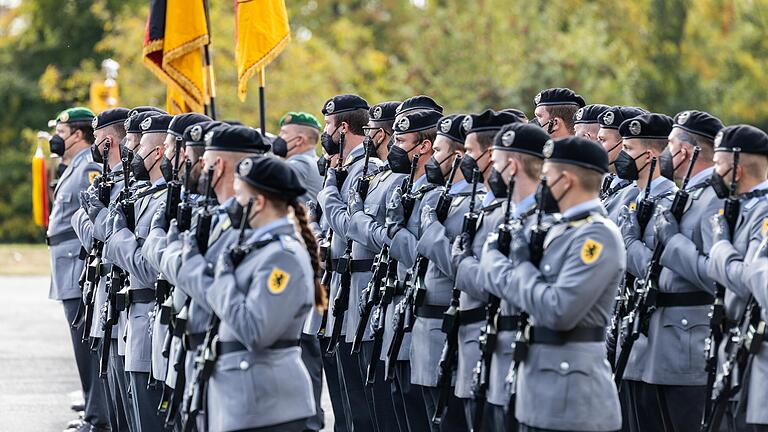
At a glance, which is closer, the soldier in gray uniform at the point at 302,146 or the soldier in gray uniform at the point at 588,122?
the soldier in gray uniform at the point at 588,122

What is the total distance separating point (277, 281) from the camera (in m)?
5.74

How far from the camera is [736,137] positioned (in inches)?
271

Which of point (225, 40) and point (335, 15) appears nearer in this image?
point (225, 40)

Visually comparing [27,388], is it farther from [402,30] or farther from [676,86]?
[676,86]

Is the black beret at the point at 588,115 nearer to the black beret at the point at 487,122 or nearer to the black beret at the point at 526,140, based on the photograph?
the black beret at the point at 487,122

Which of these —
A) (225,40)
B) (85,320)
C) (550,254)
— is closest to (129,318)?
(85,320)

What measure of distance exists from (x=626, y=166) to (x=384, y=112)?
1690 millimetres

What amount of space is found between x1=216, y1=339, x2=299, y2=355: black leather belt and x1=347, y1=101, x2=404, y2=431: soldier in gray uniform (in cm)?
220

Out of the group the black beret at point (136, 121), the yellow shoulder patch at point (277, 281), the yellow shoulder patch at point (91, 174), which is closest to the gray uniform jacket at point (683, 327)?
the yellow shoulder patch at point (277, 281)

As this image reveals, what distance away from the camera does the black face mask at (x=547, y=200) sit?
19.6ft

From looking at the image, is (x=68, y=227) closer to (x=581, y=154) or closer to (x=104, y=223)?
(x=104, y=223)

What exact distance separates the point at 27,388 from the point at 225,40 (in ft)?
68.8

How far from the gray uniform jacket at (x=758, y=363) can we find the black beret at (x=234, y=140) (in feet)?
7.05

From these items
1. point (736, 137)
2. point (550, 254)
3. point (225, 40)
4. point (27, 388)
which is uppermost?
point (225, 40)
